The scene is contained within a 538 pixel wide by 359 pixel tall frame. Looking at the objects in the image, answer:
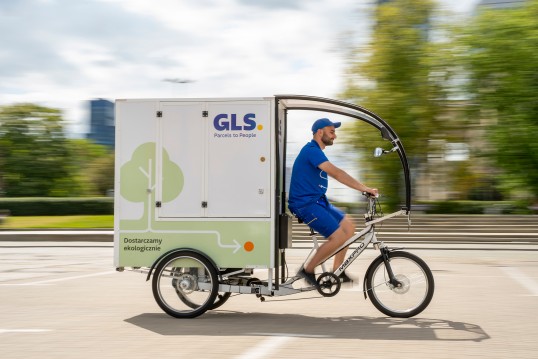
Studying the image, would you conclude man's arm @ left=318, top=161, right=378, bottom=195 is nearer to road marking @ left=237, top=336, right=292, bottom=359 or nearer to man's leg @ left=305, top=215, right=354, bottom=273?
man's leg @ left=305, top=215, right=354, bottom=273

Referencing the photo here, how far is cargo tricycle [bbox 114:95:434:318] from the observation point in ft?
26.5

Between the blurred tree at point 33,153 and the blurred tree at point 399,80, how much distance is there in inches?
2088

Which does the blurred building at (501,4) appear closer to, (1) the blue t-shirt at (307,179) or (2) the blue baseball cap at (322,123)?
(2) the blue baseball cap at (322,123)

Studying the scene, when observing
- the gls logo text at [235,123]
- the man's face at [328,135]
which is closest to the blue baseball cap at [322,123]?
the man's face at [328,135]

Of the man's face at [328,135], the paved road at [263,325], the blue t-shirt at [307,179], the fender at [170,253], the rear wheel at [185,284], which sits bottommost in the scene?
the paved road at [263,325]

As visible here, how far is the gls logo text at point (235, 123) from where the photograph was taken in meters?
8.12

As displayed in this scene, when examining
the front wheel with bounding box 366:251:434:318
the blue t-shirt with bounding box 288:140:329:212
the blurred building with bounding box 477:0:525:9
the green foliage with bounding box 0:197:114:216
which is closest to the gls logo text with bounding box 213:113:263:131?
the blue t-shirt with bounding box 288:140:329:212

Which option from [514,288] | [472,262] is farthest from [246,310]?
[472,262]

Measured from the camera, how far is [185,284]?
8.23 metres

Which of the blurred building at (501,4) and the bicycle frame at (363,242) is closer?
the bicycle frame at (363,242)

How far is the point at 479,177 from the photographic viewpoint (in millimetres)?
37594

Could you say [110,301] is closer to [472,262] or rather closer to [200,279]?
[200,279]

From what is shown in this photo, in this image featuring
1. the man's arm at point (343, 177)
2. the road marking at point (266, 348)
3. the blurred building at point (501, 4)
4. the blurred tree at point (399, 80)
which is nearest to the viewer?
the road marking at point (266, 348)

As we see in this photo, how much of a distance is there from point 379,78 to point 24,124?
5916cm
